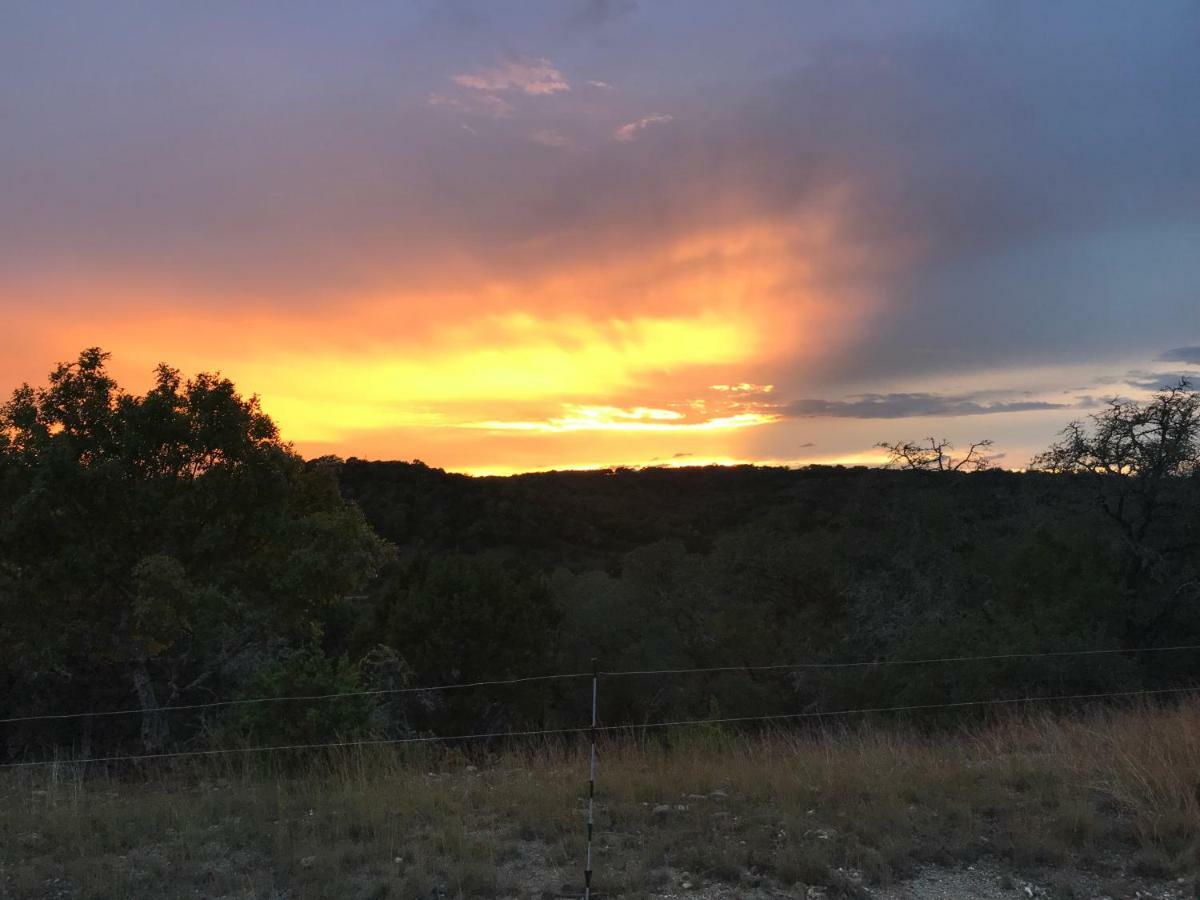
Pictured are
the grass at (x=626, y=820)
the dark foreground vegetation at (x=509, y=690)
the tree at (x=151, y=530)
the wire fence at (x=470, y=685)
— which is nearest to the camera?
the grass at (x=626, y=820)

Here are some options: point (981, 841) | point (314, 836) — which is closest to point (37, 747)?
point (314, 836)

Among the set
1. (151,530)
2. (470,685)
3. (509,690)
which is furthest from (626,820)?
(509,690)

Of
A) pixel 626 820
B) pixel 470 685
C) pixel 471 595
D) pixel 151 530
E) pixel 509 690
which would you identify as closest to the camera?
pixel 626 820

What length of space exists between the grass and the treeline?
83.9 inches

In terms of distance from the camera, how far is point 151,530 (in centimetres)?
1183

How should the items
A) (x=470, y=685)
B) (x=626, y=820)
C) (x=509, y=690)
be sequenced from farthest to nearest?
(x=509, y=690) → (x=470, y=685) → (x=626, y=820)

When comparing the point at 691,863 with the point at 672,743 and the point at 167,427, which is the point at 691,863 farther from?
the point at 167,427

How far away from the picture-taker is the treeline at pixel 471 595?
37.3ft

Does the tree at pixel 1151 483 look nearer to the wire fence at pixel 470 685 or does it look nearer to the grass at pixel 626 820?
the wire fence at pixel 470 685

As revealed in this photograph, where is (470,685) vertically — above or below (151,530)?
below

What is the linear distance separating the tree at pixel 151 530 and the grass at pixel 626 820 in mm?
3585

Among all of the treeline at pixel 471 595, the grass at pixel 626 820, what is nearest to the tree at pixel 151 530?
the treeline at pixel 471 595

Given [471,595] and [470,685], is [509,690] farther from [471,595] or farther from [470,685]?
[470,685]

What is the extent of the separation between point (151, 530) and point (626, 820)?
860 centimetres
